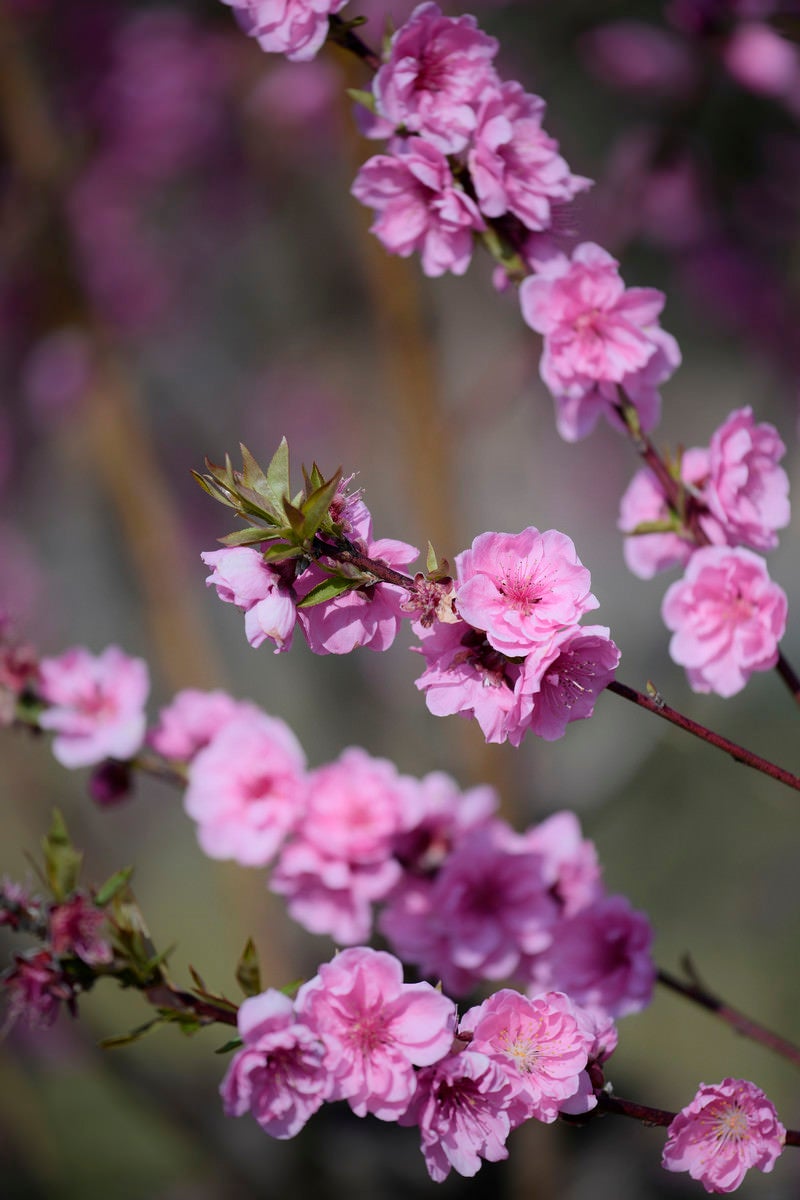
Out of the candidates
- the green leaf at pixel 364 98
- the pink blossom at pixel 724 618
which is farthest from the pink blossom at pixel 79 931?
the green leaf at pixel 364 98

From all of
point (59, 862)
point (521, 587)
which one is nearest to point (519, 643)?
point (521, 587)

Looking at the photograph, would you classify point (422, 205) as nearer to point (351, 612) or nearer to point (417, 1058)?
point (351, 612)

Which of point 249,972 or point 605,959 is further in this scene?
point 605,959

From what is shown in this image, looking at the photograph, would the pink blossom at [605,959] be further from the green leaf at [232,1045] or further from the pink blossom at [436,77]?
the pink blossom at [436,77]

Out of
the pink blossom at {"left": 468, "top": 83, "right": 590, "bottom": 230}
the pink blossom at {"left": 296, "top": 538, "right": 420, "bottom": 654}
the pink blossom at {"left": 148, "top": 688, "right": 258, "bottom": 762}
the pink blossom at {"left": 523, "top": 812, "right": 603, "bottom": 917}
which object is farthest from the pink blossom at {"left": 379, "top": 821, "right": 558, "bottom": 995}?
the pink blossom at {"left": 468, "top": 83, "right": 590, "bottom": 230}

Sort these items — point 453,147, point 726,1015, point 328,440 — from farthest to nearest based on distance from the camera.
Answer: point 328,440
point 726,1015
point 453,147

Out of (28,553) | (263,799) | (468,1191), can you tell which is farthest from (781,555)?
(28,553)
